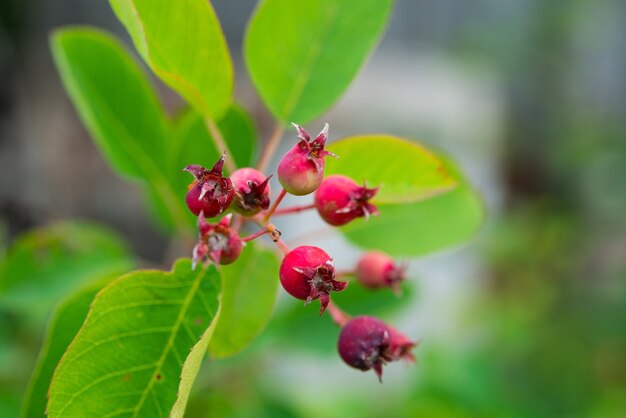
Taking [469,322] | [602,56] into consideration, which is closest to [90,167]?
[469,322]

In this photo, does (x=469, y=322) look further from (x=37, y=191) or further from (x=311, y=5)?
(x=311, y=5)

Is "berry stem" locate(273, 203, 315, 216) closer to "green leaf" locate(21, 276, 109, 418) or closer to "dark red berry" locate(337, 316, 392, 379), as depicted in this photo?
"dark red berry" locate(337, 316, 392, 379)

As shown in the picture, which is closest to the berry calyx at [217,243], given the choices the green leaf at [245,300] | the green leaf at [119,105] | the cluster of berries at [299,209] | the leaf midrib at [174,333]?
the cluster of berries at [299,209]

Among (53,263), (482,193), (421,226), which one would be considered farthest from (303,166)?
(482,193)

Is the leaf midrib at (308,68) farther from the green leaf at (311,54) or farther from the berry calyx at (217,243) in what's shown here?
the berry calyx at (217,243)

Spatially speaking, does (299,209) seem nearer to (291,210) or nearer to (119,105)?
(291,210)

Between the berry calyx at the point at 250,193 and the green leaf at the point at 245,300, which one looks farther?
the green leaf at the point at 245,300
